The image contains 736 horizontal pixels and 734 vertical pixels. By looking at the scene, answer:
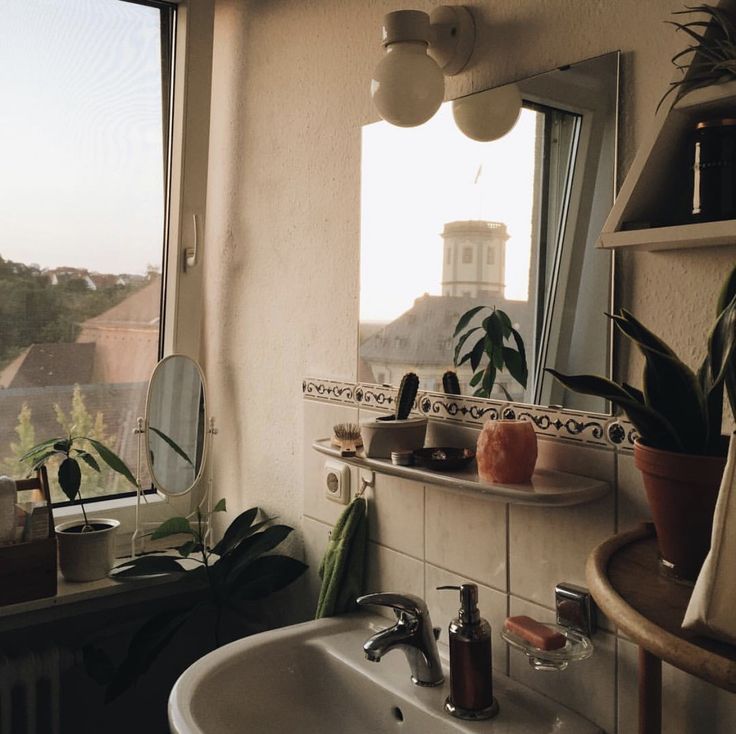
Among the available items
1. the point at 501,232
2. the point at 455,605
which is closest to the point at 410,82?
the point at 501,232

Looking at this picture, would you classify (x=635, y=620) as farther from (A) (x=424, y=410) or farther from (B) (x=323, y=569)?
(B) (x=323, y=569)

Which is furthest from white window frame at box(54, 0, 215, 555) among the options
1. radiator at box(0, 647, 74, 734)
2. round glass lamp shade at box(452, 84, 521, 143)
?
round glass lamp shade at box(452, 84, 521, 143)

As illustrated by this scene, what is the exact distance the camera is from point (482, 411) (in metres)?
1.21

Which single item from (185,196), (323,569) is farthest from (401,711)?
(185,196)

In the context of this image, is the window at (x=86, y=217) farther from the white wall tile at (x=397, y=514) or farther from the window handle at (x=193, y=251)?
the white wall tile at (x=397, y=514)

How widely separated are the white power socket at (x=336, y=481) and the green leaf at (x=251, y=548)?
0.17 meters

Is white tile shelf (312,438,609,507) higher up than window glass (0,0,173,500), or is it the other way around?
window glass (0,0,173,500)

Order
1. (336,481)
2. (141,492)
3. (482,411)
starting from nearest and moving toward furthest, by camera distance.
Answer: (482,411)
(336,481)
(141,492)

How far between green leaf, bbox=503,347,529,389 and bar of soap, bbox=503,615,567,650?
337 millimetres

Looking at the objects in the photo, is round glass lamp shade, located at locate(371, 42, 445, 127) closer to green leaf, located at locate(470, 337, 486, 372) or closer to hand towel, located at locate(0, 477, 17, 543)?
green leaf, located at locate(470, 337, 486, 372)

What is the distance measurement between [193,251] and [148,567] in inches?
31.0

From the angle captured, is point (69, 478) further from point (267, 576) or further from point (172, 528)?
point (267, 576)

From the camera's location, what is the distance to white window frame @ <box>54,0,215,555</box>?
1.88m

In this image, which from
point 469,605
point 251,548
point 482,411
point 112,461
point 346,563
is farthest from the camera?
point 112,461
